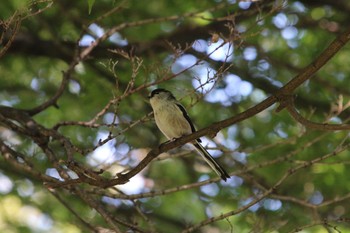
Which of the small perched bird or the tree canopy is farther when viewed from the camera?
the tree canopy

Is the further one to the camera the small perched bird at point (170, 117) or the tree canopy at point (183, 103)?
the tree canopy at point (183, 103)

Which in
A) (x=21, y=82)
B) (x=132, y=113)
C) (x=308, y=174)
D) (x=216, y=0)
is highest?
(x=216, y=0)

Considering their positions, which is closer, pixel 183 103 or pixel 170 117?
pixel 170 117

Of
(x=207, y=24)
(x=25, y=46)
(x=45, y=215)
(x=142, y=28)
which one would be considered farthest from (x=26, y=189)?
(x=207, y=24)

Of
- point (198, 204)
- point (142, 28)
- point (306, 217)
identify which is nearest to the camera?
point (306, 217)

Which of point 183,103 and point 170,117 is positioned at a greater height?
point 183,103

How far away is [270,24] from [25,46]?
3283 millimetres

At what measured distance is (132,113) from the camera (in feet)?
25.0

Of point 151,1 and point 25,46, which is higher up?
point 151,1

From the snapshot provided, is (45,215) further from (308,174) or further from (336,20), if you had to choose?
(336,20)

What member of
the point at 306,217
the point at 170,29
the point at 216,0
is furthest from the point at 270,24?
the point at 306,217

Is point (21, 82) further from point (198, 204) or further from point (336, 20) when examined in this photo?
point (336, 20)

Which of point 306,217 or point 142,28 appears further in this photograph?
point 142,28

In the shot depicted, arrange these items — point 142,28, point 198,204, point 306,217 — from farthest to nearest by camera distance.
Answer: point 198,204
point 142,28
point 306,217
